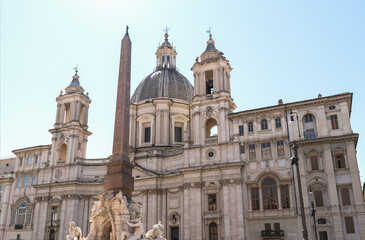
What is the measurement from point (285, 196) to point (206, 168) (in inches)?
328

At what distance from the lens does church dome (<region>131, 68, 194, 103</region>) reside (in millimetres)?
50688

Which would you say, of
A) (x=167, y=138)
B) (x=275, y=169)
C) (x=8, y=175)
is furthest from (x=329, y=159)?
(x=8, y=175)

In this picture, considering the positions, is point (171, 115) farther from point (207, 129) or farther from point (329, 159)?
point (329, 159)

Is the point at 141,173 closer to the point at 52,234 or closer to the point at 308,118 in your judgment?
the point at 52,234

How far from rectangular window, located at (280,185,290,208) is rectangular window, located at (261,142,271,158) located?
11.0ft

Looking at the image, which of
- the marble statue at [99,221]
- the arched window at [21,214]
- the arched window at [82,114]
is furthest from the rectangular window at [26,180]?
the marble statue at [99,221]

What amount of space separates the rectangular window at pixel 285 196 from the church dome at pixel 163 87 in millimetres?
21304

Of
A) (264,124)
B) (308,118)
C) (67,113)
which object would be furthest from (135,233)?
(67,113)

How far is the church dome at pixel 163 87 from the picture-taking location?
50.7 meters

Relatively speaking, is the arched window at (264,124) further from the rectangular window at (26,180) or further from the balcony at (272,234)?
the rectangular window at (26,180)

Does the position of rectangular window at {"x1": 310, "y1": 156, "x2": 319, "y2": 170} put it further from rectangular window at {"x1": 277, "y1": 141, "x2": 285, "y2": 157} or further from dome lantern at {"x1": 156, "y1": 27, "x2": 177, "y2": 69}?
dome lantern at {"x1": 156, "y1": 27, "x2": 177, "y2": 69}

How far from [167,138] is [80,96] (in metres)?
13.5

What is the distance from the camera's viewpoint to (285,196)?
111 ft

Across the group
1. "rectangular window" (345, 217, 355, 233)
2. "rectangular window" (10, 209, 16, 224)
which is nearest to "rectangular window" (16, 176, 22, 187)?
"rectangular window" (10, 209, 16, 224)
